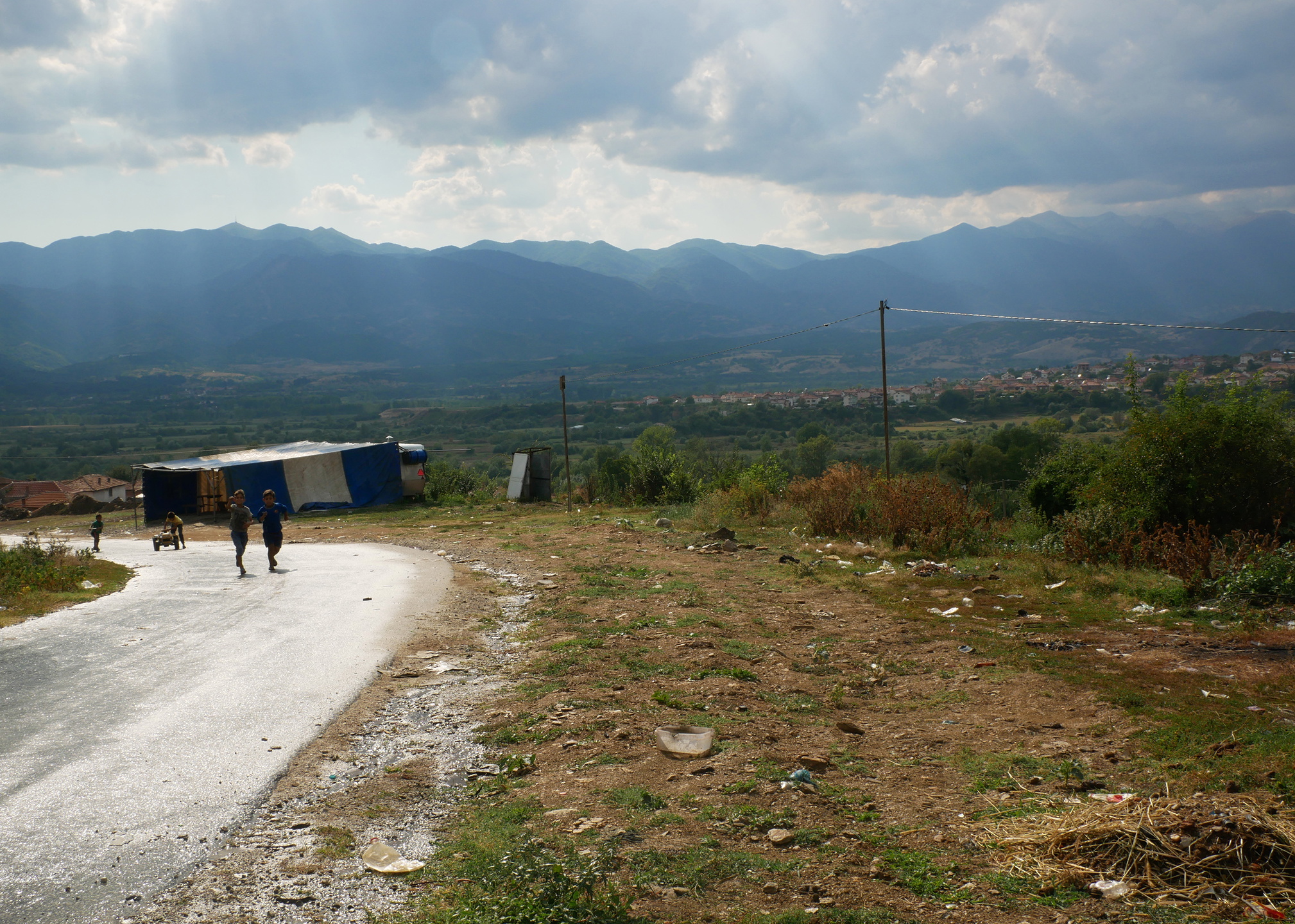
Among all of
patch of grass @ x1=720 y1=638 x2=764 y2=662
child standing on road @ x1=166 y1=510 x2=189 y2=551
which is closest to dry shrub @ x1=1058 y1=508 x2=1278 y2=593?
patch of grass @ x1=720 y1=638 x2=764 y2=662

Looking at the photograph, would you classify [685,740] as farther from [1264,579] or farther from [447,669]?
[1264,579]

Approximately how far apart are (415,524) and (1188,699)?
21104 mm

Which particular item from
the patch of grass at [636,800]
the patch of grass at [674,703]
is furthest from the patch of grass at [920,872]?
the patch of grass at [674,703]

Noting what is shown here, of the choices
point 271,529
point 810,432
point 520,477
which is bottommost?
point 810,432

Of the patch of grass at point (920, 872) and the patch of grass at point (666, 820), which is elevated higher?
the patch of grass at point (920, 872)

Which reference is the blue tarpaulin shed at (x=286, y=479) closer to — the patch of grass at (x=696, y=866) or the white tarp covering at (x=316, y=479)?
the white tarp covering at (x=316, y=479)

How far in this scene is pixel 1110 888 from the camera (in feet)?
12.1

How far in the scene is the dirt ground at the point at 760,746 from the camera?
4.02 meters

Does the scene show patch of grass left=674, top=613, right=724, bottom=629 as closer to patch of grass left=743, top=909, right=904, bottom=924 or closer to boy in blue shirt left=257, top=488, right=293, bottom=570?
patch of grass left=743, top=909, right=904, bottom=924

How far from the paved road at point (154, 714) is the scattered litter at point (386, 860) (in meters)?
0.88

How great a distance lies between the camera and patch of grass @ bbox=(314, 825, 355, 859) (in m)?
4.45

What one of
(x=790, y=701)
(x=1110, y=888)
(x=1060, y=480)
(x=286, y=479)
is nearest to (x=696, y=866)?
(x=1110, y=888)

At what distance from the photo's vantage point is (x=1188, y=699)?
645 centimetres

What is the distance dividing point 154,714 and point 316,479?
24520 millimetres
